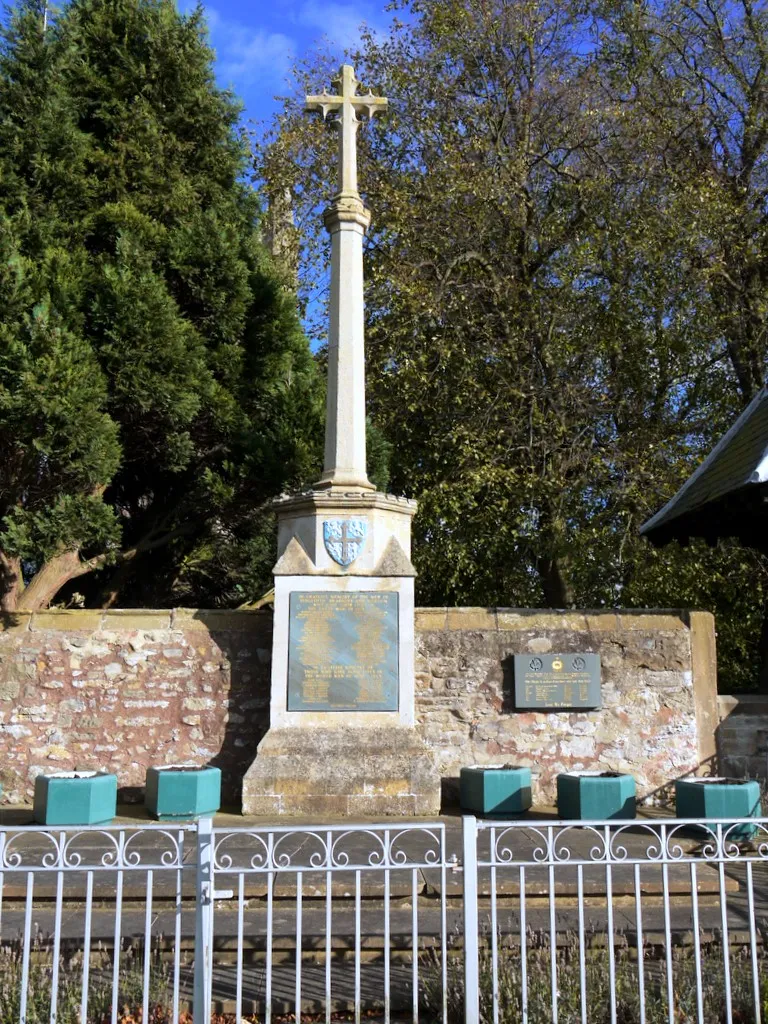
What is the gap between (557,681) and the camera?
34.1ft

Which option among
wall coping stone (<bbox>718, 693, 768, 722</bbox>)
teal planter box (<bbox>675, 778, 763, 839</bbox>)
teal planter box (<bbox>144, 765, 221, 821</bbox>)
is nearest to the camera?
teal planter box (<bbox>675, 778, 763, 839</bbox>)

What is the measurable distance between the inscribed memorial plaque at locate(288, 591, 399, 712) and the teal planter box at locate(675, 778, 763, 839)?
2899 mm

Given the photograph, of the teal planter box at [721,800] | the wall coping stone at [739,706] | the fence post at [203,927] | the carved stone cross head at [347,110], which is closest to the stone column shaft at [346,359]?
the carved stone cross head at [347,110]

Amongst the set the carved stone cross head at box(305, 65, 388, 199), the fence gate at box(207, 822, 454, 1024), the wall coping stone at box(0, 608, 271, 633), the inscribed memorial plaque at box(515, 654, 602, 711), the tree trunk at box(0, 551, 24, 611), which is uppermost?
the carved stone cross head at box(305, 65, 388, 199)

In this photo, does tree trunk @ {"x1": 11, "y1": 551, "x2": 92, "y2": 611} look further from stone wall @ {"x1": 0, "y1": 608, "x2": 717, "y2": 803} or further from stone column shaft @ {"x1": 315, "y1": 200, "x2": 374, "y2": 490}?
stone column shaft @ {"x1": 315, "y1": 200, "x2": 374, "y2": 490}

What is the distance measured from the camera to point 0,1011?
4.44 m

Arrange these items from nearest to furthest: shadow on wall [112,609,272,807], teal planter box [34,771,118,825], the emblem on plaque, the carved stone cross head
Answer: teal planter box [34,771,118,825]
the emblem on plaque
shadow on wall [112,609,272,807]
the carved stone cross head

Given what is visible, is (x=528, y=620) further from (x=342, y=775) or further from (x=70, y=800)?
(x=70, y=800)

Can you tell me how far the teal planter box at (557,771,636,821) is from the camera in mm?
8852

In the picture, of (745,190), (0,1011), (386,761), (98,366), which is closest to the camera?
(0,1011)

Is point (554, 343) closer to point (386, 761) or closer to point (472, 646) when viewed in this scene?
point (472, 646)

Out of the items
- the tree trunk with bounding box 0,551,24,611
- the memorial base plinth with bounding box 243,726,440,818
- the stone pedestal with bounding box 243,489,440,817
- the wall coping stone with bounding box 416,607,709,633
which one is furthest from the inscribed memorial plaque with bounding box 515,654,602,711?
the tree trunk with bounding box 0,551,24,611

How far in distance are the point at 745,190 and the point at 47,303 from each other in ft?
36.2

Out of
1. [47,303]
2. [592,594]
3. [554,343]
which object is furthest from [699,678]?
[47,303]
